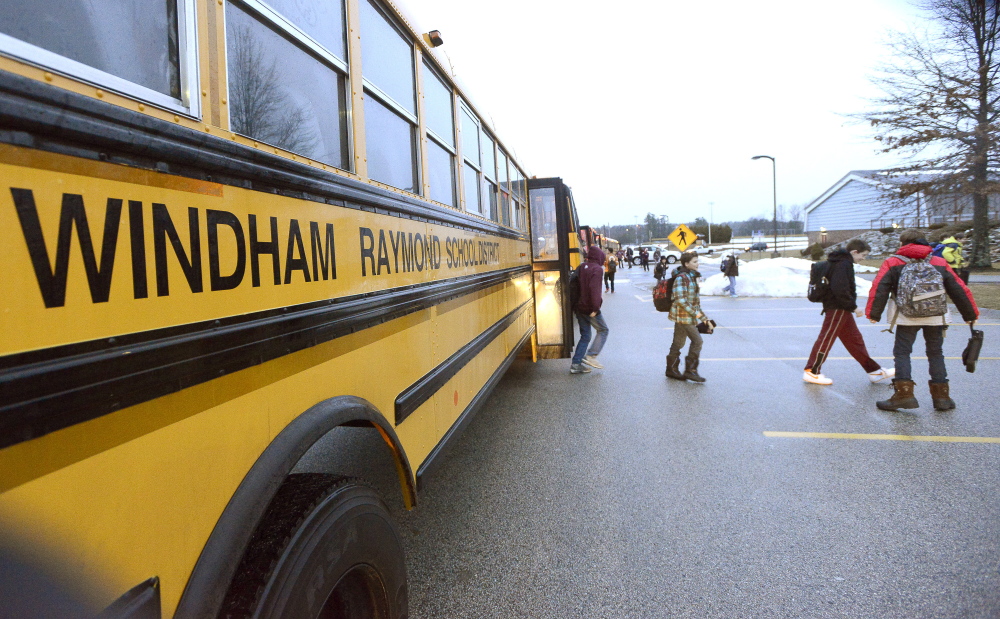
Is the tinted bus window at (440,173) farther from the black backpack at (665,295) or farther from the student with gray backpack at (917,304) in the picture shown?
the student with gray backpack at (917,304)

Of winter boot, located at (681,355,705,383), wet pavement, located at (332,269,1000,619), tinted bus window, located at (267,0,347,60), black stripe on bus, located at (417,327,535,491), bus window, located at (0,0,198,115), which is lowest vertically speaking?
wet pavement, located at (332,269,1000,619)

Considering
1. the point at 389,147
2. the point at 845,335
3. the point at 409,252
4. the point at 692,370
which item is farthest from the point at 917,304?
the point at 389,147

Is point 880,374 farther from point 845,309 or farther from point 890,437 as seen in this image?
point 890,437

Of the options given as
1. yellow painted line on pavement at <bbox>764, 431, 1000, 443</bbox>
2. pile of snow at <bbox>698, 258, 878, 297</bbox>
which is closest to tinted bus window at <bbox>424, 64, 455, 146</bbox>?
yellow painted line on pavement at <bbox>764, 431, 1000, 443</bbox>

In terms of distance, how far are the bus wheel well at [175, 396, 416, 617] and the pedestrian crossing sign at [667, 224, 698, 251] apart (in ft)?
51.3

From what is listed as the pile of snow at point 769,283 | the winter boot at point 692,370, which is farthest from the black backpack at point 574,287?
the pile of snow at point 769,283

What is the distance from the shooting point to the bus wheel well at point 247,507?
3.47ft

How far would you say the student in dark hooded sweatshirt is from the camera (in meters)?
6.33

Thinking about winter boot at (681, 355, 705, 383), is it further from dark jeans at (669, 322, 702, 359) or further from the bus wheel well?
the bus wheel well

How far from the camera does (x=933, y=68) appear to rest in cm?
1891

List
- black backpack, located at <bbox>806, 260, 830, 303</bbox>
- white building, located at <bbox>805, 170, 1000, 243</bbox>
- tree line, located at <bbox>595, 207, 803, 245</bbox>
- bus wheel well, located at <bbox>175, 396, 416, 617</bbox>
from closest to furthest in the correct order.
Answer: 1. bus wheel well, located at <bbox>175, 396, 416, 617</bbox>
2. black backpack, located at <bbox>806, 260, 830, 303</bbox>
3. white building, located at <bbox>805, 170, 1000, 243</bbox>
4. tree line, located at <bbox>595, 207, 803, 245</bbox>

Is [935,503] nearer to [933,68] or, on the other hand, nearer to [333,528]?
[333,528]

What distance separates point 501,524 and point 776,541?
1357 mm

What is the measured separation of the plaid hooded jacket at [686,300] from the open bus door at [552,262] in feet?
3.59
